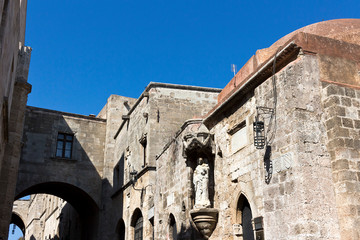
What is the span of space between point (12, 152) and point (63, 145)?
625 centimetres

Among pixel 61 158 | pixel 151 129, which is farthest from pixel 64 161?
pixel 151 129

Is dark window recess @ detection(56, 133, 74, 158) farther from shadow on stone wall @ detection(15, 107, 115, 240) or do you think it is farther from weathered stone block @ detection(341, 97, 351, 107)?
weathered stone block @ detection(341, 97, 351, 107)

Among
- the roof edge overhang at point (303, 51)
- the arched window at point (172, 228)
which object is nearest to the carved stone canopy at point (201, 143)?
the roof edge overhang at point (303, 51)

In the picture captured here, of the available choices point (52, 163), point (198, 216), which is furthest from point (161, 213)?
point (52, 163)

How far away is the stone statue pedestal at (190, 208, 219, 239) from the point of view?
8.83 meters

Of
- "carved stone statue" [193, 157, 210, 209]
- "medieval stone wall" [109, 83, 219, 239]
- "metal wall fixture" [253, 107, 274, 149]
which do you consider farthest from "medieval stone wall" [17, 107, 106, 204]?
"metal wall fixture" [253, 107, 274, 149]

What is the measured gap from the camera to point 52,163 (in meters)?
18.9

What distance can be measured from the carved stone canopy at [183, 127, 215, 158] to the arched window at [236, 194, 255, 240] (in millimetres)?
1665

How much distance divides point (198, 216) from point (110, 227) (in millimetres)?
10543

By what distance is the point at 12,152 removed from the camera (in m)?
13.3

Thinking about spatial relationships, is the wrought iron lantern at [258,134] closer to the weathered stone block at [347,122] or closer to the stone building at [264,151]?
the stone building at [264,151]

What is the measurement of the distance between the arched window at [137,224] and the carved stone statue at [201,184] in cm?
623

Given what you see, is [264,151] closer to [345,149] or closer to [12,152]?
[345,149]

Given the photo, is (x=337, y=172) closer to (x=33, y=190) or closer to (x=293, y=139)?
(x=293, y=139)
